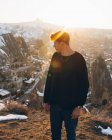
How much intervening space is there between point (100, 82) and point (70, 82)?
47.8 meters

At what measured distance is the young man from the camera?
4.66 m

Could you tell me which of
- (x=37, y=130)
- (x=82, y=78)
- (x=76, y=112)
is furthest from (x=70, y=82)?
(x=37, y=130)

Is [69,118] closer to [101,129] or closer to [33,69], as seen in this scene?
[101,129]

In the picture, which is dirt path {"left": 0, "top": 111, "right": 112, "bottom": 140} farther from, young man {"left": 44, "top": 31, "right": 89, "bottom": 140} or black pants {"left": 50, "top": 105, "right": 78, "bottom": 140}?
young man {"left": 44, "top": 31, "right": 89, "bottom": 140}

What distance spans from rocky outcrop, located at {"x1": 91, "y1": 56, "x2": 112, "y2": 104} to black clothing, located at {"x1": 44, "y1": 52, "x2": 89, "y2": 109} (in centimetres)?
4185

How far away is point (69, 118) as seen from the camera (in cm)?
470

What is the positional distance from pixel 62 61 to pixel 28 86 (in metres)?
61.5

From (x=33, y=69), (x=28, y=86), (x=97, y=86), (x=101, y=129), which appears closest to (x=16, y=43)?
(x=33, y=69)

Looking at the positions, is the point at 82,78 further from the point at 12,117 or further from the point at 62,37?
the point at 12,117

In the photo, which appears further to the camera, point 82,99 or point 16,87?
point 16,87

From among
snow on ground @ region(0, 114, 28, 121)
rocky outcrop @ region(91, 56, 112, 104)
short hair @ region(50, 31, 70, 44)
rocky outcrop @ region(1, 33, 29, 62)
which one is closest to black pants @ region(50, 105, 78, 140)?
short hair @ region(50, 31, 70, 44)

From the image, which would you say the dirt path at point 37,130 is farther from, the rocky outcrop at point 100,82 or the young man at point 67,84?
the rocky outcrop at point 100,82

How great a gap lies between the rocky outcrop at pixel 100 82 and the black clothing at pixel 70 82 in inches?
1648

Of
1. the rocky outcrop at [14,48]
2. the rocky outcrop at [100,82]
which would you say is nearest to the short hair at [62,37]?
the rocky outcrop at [100,82]
